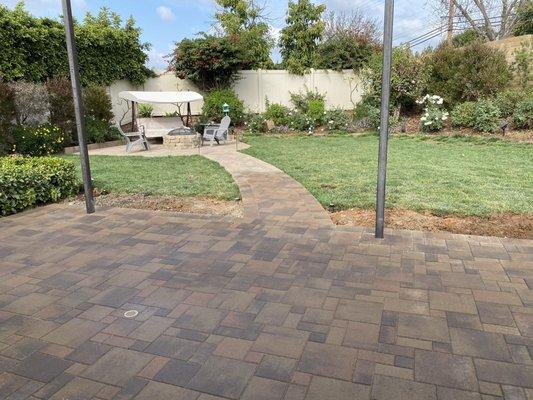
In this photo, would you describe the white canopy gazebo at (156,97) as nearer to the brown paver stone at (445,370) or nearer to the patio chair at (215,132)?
the patio chair at (215,132)

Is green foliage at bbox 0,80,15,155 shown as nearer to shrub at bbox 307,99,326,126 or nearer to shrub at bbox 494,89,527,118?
shrub at bbox 307,99,326,126

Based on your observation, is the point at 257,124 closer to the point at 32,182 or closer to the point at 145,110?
the point at 145,110

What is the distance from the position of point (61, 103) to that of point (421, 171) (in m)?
9.28

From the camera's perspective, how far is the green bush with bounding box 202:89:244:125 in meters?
15.2

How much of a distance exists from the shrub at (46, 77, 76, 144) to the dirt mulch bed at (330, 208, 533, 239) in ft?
30.2

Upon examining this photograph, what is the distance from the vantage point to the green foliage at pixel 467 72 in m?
13.1

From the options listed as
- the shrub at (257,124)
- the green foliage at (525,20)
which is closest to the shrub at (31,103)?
the shrub at (257,124)

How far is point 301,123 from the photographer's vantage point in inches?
593

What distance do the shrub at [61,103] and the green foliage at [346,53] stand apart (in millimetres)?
10694

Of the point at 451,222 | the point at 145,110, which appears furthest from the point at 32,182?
the point at 145,110

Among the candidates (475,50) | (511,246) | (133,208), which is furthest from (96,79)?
(511,246)

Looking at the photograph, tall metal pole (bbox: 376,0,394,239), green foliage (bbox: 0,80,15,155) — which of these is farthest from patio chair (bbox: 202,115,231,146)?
tall metal pole (bbox: 376,0,394,239)

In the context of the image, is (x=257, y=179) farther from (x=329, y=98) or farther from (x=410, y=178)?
(x=329, y=98)

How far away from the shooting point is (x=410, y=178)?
22.1ft
